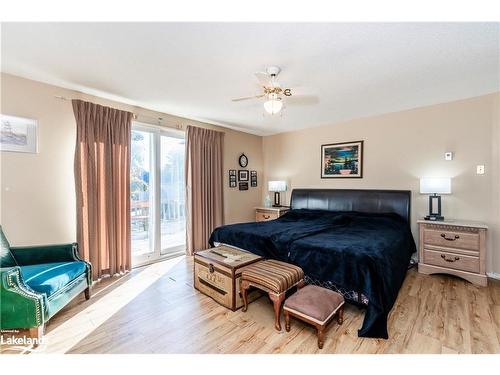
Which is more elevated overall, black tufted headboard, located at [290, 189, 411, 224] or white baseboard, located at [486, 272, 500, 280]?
black tufted headboard, located at [290, 189, 411, 224]

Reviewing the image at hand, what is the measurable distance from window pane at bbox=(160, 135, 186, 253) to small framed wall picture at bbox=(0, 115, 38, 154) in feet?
5.47

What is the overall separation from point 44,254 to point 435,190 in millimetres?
4909

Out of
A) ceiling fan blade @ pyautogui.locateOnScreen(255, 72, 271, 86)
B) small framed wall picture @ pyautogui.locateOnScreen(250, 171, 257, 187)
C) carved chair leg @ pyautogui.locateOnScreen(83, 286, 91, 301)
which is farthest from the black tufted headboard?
carved chair leg @ pyautogui.locateOnScreen(83, 286, 91, 301)

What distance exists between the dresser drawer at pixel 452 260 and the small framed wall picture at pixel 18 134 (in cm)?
529

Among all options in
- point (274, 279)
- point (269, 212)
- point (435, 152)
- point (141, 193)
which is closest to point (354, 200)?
point (435, 152)

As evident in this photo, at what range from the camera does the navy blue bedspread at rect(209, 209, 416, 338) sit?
203 centimetres

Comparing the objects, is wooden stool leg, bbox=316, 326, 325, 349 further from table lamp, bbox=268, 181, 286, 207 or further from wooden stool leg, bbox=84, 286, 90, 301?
table lamp, bbox=268, 181, 286, 207

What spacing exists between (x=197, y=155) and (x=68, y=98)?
2.00m

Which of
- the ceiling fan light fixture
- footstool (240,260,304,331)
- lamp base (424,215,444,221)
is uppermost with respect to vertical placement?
the ceiling fan light fixture

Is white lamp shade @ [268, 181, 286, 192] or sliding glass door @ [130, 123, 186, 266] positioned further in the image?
white lamp shade @ [268, 181, 286, 192]

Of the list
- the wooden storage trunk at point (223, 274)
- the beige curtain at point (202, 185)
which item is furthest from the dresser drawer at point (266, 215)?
the wooden storage trunk at point (223, 274)

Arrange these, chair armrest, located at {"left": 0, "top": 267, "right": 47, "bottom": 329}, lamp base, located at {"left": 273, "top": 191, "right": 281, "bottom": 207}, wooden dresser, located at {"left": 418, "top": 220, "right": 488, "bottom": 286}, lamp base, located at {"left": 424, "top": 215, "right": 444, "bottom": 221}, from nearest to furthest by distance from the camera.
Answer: chair armrest, located at {"left": 0, "top": 267, "right": 47, "bottom": 329} → wooden dresser, located at {"left": 418, "top": 220, "right": 488, "bottom": 286} → lamp base, located at {"left": 424, "top": 215, "right": 444, "bottom": 221} → lamp base, located at {"left": 273, "top": 191, "right": 281, "bottom": 207}

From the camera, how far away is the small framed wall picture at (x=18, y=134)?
2.54 meters

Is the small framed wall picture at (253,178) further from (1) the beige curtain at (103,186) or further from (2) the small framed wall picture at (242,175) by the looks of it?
(1) the beige curtain at (103,186)
